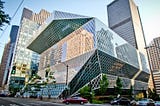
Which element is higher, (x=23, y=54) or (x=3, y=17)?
(x=23, y=54)

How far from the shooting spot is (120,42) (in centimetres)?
10400

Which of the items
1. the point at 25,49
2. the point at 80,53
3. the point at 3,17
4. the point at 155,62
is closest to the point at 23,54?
the point at 25,49

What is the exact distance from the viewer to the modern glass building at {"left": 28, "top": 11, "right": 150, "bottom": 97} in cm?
6919

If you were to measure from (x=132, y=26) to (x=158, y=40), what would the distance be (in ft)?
109

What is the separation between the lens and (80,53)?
75875mm

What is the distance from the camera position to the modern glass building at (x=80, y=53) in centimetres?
6919

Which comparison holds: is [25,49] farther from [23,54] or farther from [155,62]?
[155,62]

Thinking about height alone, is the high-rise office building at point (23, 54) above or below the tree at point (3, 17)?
above

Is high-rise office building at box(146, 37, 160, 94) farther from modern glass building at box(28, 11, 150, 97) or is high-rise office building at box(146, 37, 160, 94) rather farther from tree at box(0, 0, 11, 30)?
Result: tree at box(0, 0, 11, 30)

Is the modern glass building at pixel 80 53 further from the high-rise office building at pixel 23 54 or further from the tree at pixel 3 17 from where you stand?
the tree at pixel 3 17

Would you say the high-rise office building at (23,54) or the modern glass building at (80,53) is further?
the high-rise office building at (23,54)

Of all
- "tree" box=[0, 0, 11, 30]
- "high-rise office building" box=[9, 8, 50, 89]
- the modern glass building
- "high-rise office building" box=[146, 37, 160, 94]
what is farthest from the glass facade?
"tree" box=[0, 0, 11, 30]

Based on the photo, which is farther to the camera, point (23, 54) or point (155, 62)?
point (155, 62)

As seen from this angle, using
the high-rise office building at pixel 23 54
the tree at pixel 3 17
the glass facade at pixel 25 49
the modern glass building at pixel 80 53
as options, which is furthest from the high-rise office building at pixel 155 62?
the tree at pixel 3 17
